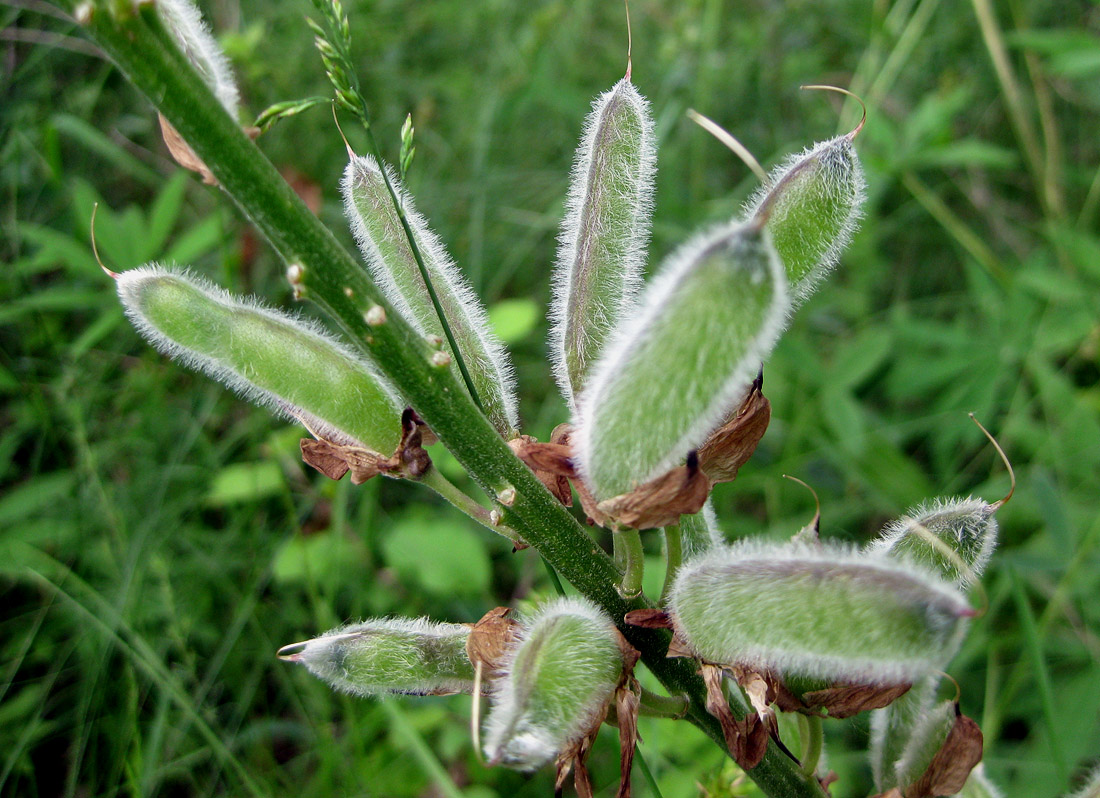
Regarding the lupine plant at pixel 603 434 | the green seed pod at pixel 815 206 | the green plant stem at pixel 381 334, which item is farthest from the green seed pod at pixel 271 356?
the green seed pod at pixel 815 206

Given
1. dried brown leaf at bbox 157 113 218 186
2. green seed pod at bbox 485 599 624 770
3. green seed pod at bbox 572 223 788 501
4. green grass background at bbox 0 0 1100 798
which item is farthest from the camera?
green grass background at bbox 0 0 1100 798

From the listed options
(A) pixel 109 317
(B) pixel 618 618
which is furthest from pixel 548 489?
(A) pixel 109 317

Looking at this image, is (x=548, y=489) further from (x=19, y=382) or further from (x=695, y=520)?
(x=19, y=382)

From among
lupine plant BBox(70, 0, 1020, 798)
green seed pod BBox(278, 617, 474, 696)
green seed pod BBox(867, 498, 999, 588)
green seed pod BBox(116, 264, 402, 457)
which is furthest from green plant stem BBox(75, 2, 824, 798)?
green seed pod BBox(867, 498, 999, 588)

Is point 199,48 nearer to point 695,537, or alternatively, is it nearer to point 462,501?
point 462,501

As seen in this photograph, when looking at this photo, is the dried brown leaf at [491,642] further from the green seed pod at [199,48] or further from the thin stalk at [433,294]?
the green seed pod at [199,48]

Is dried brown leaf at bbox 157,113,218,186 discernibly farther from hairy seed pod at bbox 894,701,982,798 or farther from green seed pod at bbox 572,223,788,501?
hairy seed pod at bbox 894,701,982,798

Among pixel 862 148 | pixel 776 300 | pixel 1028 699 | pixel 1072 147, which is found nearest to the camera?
pixel 776 300
